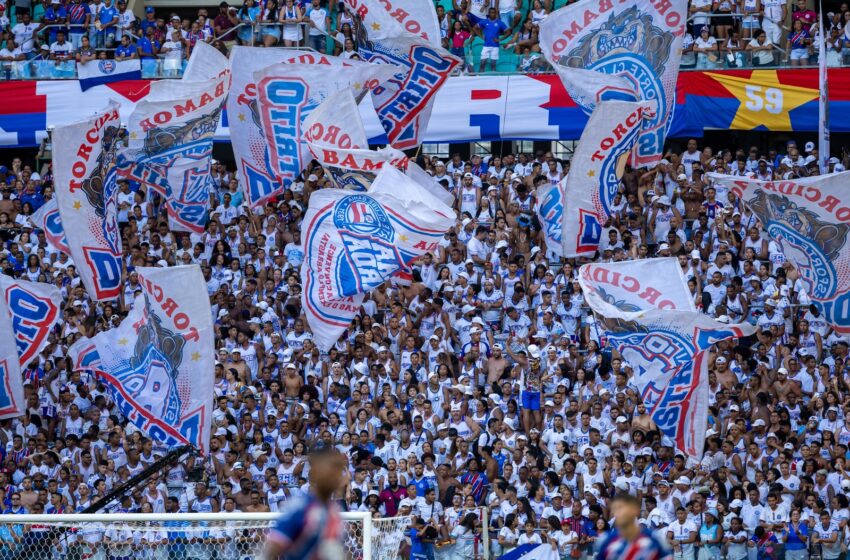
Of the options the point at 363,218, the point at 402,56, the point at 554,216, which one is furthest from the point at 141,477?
the point at 402,56

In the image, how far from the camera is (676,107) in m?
25.2

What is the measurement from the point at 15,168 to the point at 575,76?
9206mm

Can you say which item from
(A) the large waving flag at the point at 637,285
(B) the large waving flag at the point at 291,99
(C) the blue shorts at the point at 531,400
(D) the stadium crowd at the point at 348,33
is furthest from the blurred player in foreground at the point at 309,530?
→ (D) the stadium crowd at the point at 348,33

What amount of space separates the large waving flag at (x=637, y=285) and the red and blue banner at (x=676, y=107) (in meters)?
6.93

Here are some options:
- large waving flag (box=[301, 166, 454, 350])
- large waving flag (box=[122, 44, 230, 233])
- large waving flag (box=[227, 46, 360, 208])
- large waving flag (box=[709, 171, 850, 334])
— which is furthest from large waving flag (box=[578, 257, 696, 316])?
large waving flag (box=[122, 44, 230, 233])

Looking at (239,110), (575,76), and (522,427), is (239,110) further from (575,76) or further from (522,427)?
(522,427)

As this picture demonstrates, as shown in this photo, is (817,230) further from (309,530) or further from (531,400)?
(309,530)

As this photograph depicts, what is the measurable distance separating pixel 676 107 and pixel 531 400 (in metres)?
7.50

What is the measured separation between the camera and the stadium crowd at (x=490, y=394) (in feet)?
58.6

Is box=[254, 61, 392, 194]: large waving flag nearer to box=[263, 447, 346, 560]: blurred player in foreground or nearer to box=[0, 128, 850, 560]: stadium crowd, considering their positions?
box=[0, 128, 850, 560]: stadium crowd

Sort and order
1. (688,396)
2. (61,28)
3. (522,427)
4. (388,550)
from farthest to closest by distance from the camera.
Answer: (61,28) < (522,427) < (688,396) < (388,550)

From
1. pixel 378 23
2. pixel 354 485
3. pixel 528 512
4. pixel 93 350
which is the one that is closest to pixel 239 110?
pixel 378 23

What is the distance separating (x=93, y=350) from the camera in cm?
1962

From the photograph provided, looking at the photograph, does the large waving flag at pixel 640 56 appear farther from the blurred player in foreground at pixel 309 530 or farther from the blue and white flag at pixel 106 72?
the blurred player in foreground at pixel 309 530
